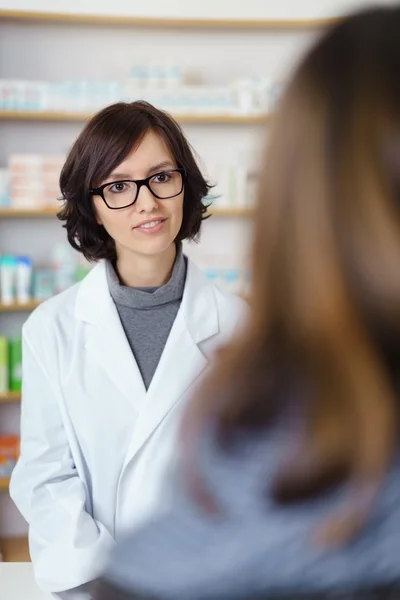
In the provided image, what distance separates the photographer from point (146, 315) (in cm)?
176

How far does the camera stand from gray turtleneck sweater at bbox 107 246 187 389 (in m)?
1.74

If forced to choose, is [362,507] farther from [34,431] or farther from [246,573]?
[34,431]

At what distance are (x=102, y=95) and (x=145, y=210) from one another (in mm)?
2224

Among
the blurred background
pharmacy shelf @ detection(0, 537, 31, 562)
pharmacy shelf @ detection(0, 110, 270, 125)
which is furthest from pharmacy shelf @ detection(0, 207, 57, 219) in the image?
pharmacy shelf @ detection(0, 537, 31, 562)

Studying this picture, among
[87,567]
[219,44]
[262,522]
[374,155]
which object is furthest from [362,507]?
[219,44]

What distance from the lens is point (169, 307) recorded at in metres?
1.78

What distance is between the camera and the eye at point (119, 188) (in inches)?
66.4

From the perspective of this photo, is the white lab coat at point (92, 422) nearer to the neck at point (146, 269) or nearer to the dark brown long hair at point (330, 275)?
the neck at point (146, 269)

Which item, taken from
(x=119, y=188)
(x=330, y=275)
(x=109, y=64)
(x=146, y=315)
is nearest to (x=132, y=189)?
(x=119, y=188)

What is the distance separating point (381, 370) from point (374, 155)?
0.15 metres

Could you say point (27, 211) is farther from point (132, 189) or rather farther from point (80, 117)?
point (132, 189)

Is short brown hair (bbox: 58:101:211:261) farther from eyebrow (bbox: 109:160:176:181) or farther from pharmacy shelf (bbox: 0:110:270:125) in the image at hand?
pharmacy shelf (bbox: 0:110:270:125)

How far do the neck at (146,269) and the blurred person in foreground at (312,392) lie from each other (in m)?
1.18

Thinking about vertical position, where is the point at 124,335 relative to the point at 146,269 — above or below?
below
